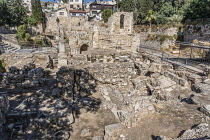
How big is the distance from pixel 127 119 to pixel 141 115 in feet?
2.38

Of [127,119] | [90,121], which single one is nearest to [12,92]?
[90,121]

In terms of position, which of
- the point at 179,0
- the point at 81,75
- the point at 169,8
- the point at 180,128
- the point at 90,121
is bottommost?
the point at 90,121

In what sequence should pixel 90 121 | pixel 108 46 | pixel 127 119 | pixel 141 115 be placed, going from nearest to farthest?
pixel 127 119
pixel 141 115
pixel 90 121
pixel 108 46

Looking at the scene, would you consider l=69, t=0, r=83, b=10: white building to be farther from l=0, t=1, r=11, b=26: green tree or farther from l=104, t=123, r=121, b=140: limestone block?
l=104, t=123, r=121, b=140: limestone block

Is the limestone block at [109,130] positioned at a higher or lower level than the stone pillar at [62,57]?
lower

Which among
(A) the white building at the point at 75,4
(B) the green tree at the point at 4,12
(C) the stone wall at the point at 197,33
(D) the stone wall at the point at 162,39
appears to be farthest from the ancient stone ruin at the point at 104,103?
(A) the white building at the point at 75,4

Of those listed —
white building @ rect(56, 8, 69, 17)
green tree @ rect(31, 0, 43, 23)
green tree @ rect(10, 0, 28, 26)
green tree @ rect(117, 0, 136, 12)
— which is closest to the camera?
green tree @ rect(10, 0, 28, 26)

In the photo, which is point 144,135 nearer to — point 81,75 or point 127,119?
point 127,119

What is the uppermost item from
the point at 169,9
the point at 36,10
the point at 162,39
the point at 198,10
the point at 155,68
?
the point at 36,10

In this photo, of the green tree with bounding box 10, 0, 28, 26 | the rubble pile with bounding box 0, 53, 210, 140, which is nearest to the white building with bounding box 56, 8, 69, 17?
the green tree with bounding box 10, 0, 28, 26

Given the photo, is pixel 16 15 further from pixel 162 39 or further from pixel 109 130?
pixel 109 130

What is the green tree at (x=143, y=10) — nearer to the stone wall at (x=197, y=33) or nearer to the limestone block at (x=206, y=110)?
the stone wall at (x=197, y=33)

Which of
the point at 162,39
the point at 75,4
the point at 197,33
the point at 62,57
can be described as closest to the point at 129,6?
the point at 162,39

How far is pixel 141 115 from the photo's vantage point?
592 cm
